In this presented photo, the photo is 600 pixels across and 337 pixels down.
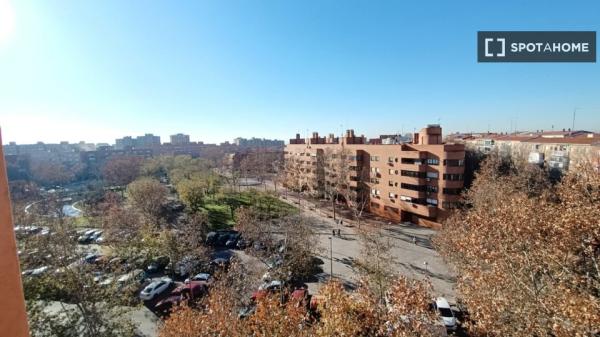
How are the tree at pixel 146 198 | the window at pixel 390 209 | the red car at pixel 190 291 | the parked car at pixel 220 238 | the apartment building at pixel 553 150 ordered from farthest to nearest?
the window at pixel 390 209 < the apartment building at pixel 553 150 < the tree at pixel 146 198 < the parked car at pixel 220 238 < the red car at pixel 190 291

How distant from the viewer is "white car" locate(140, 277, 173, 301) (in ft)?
66.6

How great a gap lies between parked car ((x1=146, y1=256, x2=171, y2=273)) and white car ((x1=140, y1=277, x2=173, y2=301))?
125 inches

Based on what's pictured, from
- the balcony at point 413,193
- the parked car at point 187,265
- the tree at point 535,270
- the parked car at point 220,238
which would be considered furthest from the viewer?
the balcony at point 413,193

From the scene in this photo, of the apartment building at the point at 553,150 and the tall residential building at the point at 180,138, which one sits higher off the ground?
the tall residential building at the point at 180,138

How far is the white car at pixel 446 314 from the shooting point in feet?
53.1

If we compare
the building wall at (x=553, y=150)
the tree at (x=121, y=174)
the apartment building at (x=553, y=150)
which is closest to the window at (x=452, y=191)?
the apartment building at (x=553, y=150)

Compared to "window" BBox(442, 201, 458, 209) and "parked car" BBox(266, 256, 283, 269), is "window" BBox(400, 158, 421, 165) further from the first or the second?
"parked car" BBox(266, 256, 283, 269)

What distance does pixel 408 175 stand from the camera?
121 ft

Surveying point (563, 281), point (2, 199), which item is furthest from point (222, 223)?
point (2, 199)

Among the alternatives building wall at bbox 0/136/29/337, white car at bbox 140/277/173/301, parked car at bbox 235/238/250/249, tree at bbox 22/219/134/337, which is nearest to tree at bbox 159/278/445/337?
tree at bbox 22/219/134/337

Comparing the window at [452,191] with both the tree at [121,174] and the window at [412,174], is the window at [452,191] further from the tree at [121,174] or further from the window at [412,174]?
Result: the tree at [121,174]

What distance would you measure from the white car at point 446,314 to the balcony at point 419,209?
61.6 feet

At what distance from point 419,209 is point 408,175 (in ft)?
13.8

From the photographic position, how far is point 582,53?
1788 centimetres
